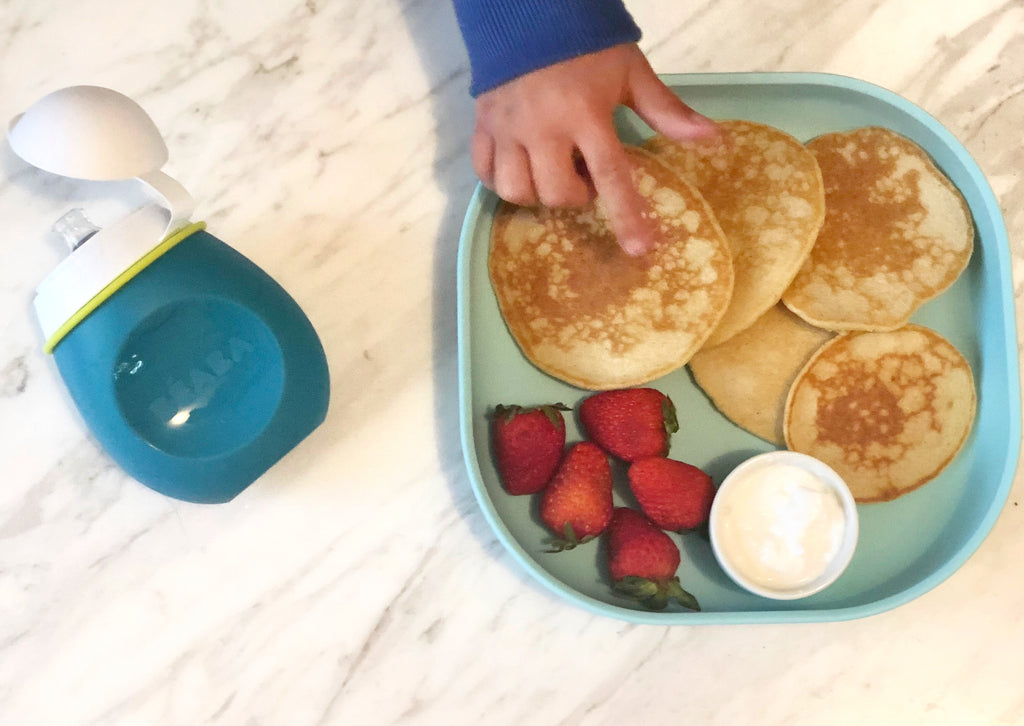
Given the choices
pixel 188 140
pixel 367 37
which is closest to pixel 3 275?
pixel 188 140

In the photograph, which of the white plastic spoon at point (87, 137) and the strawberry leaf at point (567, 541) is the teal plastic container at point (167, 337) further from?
the strawberry leaf at point (567, 541)

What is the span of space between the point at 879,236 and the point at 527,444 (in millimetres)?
420

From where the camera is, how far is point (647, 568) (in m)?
0.73

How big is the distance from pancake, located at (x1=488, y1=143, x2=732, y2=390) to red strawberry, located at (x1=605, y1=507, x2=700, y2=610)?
0.49 feet

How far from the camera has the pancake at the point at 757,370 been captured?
78 centimetres

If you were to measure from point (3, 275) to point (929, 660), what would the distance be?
102 centimetres

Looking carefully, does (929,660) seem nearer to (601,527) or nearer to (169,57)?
(601,527)

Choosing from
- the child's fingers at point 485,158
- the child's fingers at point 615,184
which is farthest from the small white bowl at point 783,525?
the child's fingers at point 485,158

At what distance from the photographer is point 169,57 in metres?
0.80

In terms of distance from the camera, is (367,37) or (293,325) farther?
(367,37)

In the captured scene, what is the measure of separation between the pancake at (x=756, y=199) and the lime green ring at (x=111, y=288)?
Answer: 0.48m

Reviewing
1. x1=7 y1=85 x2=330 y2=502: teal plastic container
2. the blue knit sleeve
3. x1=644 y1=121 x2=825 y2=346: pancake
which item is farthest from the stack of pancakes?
x1=7 y1=85 x2=330 y2=502: teal plastic container

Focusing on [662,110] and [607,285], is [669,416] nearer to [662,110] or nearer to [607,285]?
[607,285]

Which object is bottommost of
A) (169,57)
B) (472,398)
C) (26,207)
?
(472,398)
